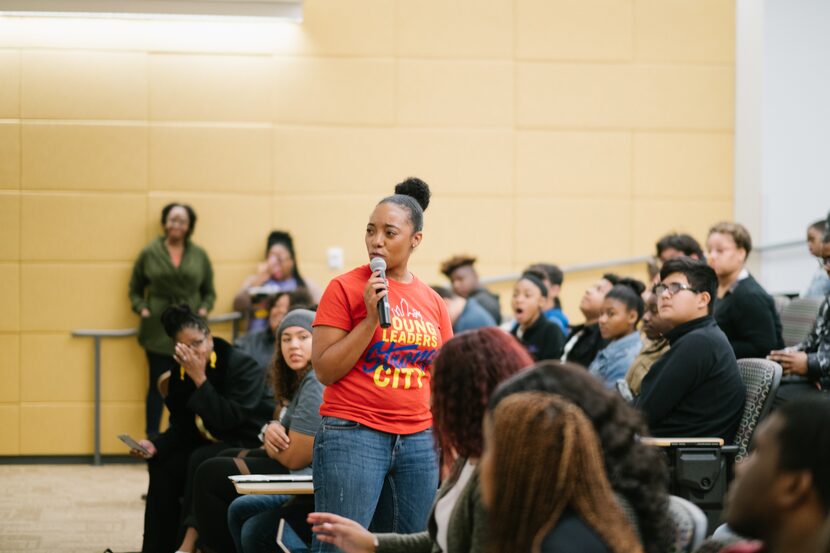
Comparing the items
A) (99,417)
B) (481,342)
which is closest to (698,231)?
(99,417)

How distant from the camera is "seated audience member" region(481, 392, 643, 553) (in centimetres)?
156

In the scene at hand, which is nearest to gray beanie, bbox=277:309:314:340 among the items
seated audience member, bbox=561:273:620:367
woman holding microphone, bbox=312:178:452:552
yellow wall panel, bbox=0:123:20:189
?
woman holding microphone, bbox=312:178:452:552

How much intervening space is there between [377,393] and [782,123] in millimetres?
5675

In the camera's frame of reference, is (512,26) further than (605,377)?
Yes

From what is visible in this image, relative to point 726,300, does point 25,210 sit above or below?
above

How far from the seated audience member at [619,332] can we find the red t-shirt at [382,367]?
2.14m

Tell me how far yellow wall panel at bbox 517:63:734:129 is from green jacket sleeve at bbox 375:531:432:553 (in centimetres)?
571

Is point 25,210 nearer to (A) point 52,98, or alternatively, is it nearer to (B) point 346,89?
(A) point 52,98

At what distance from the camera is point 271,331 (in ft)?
19.3

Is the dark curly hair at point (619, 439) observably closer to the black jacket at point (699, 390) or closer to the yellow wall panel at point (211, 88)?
the black jacket at point (699, 390)

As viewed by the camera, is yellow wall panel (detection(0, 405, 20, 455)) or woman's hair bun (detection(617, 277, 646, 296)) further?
yellow wall panel (detection(0, 405, 20, 455))

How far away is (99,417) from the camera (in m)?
7.40

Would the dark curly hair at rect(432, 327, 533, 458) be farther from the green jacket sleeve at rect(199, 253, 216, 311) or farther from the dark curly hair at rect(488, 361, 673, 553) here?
the green jacket sleeve at rect(199, 253, 216, 311)

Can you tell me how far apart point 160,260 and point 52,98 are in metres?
1.35
